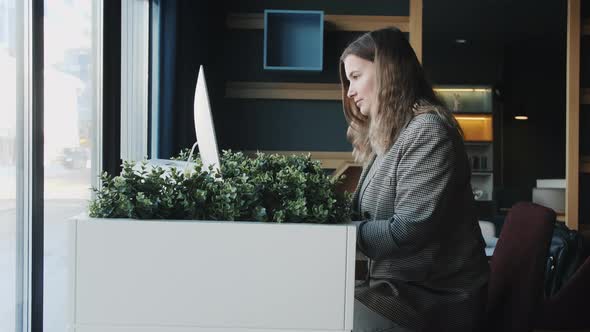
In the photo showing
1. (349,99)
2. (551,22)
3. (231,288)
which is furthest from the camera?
(551,22)

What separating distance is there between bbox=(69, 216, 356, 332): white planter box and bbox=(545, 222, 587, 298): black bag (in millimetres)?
2552

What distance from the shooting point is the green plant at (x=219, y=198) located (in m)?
1.26

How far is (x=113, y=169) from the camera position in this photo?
2.92 meters

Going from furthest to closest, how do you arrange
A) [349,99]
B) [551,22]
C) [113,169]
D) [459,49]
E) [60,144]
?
[459,49] < [551,22] < [113,169] < [60,144] < [349,99]

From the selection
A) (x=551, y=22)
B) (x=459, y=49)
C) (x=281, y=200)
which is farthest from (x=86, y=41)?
(x=459, y=49)

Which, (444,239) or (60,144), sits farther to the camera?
(60,144)

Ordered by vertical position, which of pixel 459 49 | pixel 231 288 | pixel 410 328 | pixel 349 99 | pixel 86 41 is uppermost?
pixel 459 49

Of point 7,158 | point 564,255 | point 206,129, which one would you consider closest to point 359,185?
point 206,129

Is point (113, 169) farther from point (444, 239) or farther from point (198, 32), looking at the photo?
point (444, 239)

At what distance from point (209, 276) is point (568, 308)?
9.57 ft

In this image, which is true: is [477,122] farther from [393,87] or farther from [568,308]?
[393,87]

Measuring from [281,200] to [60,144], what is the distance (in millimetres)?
1429

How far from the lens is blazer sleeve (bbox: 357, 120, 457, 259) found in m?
1.50

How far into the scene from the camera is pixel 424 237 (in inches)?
60.7
